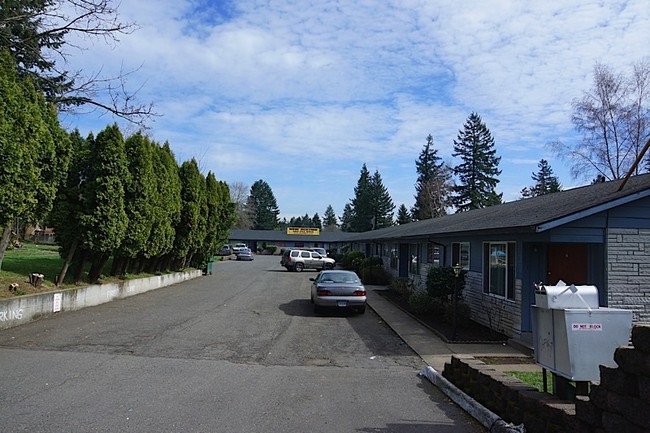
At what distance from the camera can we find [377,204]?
89625 mm

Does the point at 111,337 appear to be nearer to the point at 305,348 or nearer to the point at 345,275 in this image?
the point at 305,348

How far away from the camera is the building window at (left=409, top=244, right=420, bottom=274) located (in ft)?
74.8

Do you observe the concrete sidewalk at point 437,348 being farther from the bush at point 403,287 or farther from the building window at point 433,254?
the bush at point 403,287

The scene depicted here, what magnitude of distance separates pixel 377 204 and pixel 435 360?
263 ft

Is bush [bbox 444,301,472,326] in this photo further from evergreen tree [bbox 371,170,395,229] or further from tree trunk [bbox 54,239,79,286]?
evergreen tree [bbox 371,170,395,229]

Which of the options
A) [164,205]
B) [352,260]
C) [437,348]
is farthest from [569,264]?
[352,260]

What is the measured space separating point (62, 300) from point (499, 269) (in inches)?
459

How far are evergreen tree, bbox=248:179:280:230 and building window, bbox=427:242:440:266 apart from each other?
10026 centimetres

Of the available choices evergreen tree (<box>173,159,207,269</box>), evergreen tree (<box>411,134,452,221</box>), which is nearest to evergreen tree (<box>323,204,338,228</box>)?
evergreen tree (<box>411,134,452,221</box>)

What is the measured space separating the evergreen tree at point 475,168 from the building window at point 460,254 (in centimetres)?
5075

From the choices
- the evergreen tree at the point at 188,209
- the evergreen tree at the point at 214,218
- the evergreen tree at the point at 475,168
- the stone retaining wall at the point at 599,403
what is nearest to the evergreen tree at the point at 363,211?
the evergreen tree at the point at 475,168

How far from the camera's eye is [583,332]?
202 inches

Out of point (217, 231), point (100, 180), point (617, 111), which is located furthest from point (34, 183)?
point (617, 111)

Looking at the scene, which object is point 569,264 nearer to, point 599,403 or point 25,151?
point 599,403
